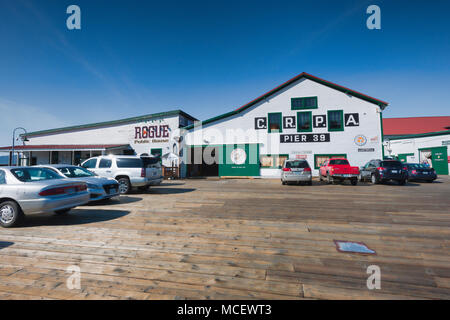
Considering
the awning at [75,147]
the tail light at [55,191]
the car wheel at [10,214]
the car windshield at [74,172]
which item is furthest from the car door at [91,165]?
the awning at [75,147]

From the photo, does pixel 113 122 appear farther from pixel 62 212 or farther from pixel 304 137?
pixel 304 137

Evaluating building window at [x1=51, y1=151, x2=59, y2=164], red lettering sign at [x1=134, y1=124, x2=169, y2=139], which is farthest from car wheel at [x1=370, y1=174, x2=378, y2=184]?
building window at [x1=51, y1=151, x2=59, y2=164]

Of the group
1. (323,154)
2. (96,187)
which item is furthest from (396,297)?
(323,154)

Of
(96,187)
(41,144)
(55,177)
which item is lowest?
(96,187)

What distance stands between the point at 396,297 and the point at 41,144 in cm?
3219

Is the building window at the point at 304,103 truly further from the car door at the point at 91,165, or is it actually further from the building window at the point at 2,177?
the building window at the point at 2,177

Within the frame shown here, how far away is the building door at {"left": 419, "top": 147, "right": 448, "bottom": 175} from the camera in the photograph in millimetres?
22500

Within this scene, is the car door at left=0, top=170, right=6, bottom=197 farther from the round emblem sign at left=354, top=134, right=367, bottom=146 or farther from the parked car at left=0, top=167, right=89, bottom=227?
the round emblem sign at left=354, top=134, right=367, bottom=146

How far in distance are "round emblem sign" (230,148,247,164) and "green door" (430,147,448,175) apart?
22.5 m

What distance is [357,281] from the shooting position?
256 cm

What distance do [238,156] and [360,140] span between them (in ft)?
36.8

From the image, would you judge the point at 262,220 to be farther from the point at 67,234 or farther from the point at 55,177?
the point at 55,177

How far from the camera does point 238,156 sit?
2014 cm

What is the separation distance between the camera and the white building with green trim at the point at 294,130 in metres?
18.2
